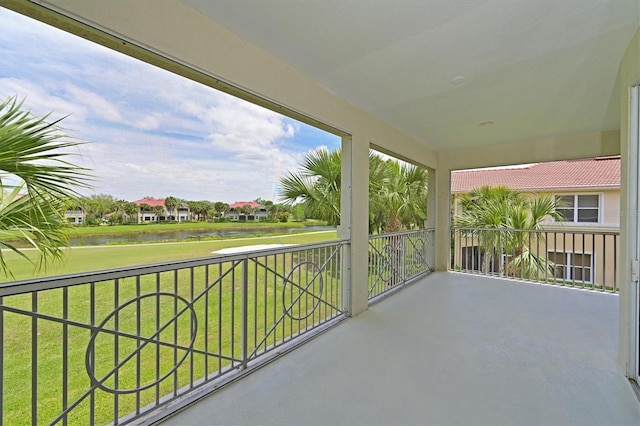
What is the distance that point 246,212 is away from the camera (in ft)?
8.13

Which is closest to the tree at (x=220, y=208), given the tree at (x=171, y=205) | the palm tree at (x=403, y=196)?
the tree at (x=171, y=205)

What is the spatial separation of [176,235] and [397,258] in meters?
3.34

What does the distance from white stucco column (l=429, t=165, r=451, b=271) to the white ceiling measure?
216 centimetres

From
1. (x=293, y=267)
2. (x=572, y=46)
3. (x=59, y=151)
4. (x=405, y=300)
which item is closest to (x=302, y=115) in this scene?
(x=293, y=267)

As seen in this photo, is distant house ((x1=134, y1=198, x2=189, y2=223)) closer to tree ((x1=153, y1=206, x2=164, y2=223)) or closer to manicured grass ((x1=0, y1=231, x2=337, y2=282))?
tree ((x1=153, y1=206, x2=164, y2=223))

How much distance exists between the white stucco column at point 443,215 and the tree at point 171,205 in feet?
15.6

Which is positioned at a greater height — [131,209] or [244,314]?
[131,209]

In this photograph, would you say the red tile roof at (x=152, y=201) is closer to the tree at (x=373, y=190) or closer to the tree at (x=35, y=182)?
the tree at (x=35, y=182)

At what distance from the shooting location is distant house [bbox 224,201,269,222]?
2.34 m

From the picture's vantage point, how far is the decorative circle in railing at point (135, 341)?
56.7 inches

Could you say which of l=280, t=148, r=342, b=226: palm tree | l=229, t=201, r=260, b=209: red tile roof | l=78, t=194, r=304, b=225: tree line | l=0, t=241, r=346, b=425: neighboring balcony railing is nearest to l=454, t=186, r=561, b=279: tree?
l=280, t=148, r=342, b=226: palm tree

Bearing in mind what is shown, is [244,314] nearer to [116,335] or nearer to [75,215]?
[116,335]

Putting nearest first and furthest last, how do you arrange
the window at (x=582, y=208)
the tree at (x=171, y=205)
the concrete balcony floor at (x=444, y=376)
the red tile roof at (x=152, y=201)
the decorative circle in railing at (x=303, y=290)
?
1. the concrete balcony floor at (x=444, y=376)
2. the red tile roof at (x=152, y=201)
3. the tree at (x=171, y=205)
4. the decorative circle in railing at (x=303, y=290)
5. the window at (x=582, y=208)

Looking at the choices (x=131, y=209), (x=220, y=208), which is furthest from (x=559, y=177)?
(x=131, y=209)
